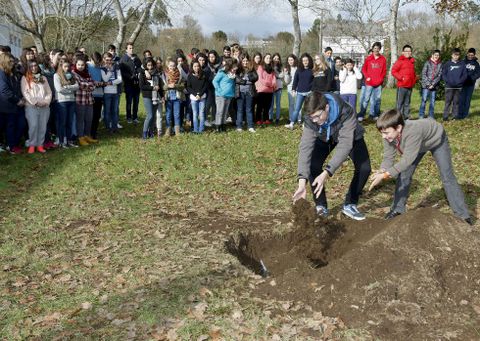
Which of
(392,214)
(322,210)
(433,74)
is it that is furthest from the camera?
(433,74)

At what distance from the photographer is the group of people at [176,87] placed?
10484mm

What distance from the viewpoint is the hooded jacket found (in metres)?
5.66

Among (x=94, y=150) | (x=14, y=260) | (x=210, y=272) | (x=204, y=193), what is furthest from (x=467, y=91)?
(x=14, y=260)

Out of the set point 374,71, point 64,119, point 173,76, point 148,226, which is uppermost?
point 374,71

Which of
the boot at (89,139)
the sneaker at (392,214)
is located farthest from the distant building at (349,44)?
the sneaker at (392,214)

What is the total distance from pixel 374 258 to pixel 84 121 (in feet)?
29.0

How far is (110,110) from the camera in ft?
42.4

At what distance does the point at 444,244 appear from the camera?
4.83 meters

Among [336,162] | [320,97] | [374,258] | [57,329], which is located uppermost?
[320,97]

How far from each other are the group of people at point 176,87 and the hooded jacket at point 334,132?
22.2ft

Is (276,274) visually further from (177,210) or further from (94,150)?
(94,150)

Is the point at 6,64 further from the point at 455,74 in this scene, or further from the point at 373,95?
the point at 455,74

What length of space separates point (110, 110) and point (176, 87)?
1.98 metres

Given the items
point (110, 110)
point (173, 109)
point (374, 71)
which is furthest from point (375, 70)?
point (110, 110)
